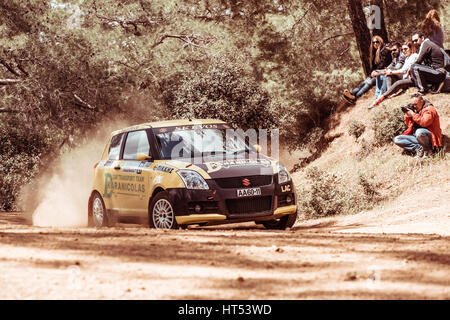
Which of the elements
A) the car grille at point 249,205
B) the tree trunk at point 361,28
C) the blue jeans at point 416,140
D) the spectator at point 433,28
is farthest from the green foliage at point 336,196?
the tree trunk at point 361,28

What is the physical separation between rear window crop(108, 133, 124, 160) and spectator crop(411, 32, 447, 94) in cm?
918

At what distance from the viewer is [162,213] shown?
437 inches

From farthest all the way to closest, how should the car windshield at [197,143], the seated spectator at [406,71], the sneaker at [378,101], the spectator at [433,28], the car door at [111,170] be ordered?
the sneaker at [378,101]
the seated spectator at [406,71]
the spectator at [433,28]
the car door at [111,170]
the car windshield at [197,143]

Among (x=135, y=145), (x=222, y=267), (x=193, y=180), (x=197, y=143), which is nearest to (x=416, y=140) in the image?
(x=197, y=143)

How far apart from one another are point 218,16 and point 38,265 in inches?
822

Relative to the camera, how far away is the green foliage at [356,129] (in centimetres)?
2030

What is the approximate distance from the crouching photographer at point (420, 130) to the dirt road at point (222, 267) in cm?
768

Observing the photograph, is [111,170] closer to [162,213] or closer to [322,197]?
[162,213]

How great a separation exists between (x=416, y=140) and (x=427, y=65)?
11.4 ft

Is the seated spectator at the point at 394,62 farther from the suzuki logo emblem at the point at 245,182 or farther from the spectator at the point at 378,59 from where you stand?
the suzuki logo emblem at the point at 245,182

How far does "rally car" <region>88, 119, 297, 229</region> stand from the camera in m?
10.8

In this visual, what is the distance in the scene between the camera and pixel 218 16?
26.5 metres

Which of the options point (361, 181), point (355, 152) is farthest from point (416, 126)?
point (355, 152)
